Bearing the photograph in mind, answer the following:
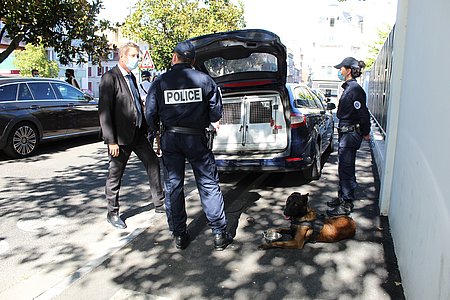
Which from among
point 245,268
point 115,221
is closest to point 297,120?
point 245,268

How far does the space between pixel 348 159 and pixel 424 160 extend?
2.02 meters

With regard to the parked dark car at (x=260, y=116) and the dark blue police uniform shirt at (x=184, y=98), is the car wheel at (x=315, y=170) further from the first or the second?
the dark blue police uniform shirt at (x=184, y=98)

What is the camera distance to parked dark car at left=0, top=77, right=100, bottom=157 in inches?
313

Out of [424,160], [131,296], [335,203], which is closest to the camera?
[424,160]

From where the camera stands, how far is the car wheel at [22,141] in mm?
8008

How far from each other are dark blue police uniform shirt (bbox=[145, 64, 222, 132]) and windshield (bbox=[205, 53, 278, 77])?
6.43ft

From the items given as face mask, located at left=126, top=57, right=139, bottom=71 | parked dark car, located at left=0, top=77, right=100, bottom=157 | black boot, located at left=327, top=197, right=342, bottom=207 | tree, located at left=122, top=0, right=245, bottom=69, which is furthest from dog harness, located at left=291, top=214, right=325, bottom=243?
tree, located at left=122, top=0, right=245, bottom=69

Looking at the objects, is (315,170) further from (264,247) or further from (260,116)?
(264,247)

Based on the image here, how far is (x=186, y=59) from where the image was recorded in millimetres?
3736

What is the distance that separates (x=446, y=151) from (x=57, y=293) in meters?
2.94

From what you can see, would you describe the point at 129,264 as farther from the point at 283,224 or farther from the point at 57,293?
the point at 283,224

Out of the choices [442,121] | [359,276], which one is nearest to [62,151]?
[359,276]

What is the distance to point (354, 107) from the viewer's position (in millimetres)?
4602

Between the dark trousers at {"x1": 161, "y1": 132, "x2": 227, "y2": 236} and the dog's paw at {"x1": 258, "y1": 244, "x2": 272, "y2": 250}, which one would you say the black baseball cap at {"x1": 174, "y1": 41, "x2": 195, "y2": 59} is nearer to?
the dark trousers at {"x1": 161, "y1": 132, "x2": 227, "y2": 236}
